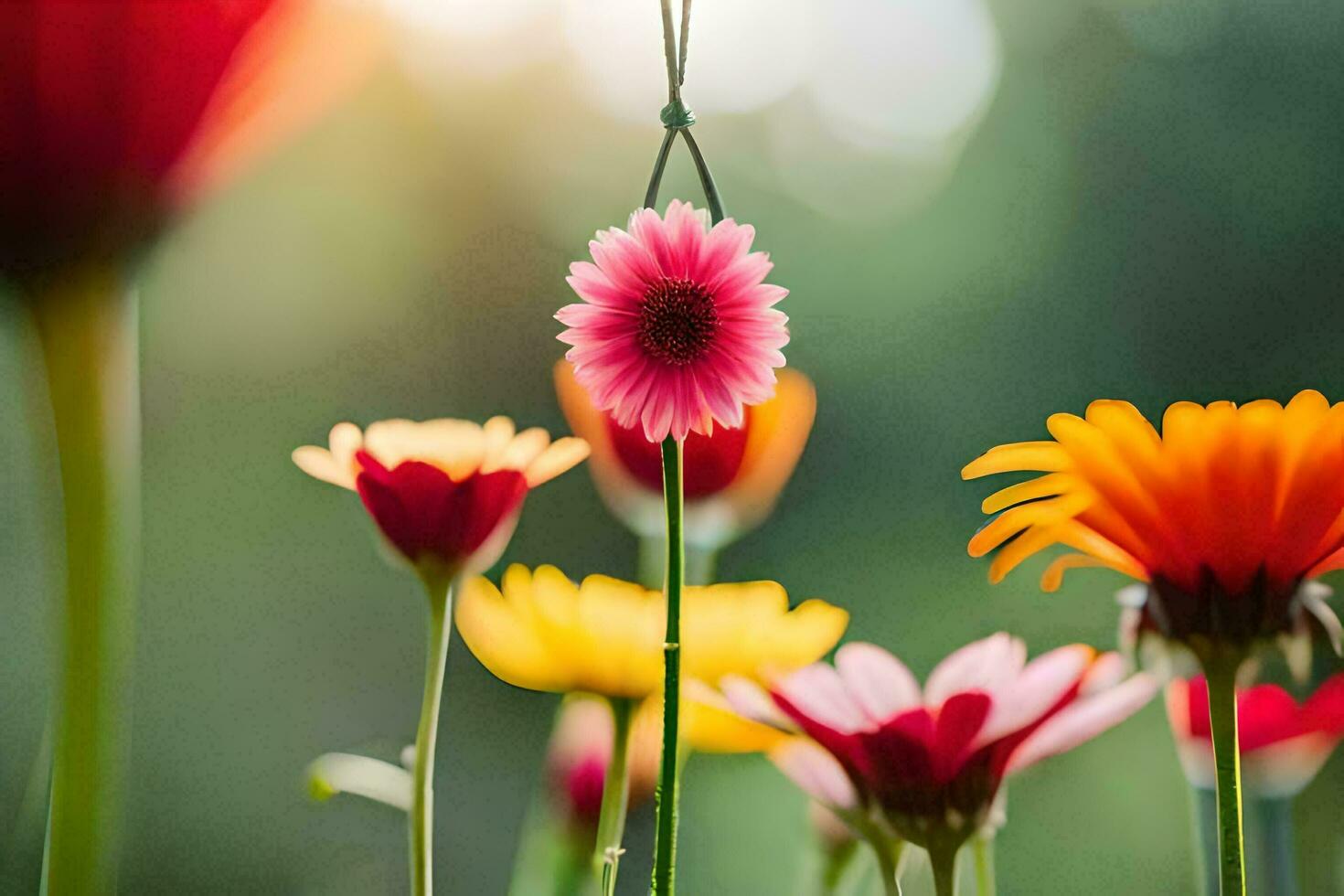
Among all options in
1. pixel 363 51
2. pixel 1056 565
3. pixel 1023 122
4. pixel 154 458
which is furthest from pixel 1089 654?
pixel 1023 122

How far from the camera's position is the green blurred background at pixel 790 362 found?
35 centimetres

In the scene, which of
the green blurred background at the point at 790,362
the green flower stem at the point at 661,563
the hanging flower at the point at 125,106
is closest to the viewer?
the hanging flower at the point at 125,106

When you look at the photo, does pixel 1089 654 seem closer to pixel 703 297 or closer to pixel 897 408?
pixel 703 297

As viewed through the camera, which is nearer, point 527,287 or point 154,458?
point 154,458

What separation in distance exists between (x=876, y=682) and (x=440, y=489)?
8cm

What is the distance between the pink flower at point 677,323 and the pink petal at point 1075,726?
6 centimetres

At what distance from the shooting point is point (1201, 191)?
609mm

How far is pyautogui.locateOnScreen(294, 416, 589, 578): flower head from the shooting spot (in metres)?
0.17

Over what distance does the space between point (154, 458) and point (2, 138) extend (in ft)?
0.93

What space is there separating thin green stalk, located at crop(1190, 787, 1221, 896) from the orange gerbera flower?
3.2 inches

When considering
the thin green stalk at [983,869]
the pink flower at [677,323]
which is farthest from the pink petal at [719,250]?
the thin green stalk at [983,869]

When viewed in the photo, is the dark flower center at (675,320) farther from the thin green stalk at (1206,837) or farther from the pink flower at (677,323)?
the thin green stalk at (1206,837)

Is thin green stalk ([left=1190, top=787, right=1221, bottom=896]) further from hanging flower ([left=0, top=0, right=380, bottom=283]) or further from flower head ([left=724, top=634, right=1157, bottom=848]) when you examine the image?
hanging flower ([left=0, top=0, right=380, bottom=283])

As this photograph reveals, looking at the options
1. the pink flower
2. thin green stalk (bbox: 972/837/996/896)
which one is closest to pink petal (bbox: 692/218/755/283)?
the pink flower
